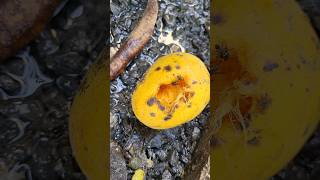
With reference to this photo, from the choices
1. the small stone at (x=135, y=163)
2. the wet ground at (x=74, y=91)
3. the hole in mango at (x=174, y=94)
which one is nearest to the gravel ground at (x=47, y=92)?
the wet ground at (x=74, y=91)

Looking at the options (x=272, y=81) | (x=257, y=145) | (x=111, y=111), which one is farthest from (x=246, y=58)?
(x=111, y=111)

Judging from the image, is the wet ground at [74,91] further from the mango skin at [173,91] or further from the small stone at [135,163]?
the mango skin at [173,91]

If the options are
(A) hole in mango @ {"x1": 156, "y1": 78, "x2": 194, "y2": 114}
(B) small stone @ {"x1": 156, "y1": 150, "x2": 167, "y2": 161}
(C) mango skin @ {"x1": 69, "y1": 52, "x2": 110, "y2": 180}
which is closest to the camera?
(A) hole in mango @ {"x1": 156, "y1": 78, "x2": 194, "y2": 114}

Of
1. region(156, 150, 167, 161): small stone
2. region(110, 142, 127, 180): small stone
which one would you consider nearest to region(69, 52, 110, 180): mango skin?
region(110, 142, 127, 180): small stone

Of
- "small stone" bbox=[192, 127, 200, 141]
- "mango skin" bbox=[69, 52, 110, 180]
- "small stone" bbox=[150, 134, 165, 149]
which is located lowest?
"small stone" bbox=[150, 134, 165, 149]

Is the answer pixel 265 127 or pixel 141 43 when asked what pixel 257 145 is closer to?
pixel 265 127

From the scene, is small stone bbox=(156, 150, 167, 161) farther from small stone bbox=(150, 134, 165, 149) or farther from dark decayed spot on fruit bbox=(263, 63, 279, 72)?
dark decayed spot on fruit bbox=(263, 63, 279, 72)

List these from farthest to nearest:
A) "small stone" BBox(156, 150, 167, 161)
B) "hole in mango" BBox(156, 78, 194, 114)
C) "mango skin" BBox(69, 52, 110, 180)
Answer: "small stone" BBox(156, 150, 167, 161)
"mango skin" BBox(69, 52, 110, 180)
"hole in mango" BBox(156, 78, 194, 114)
